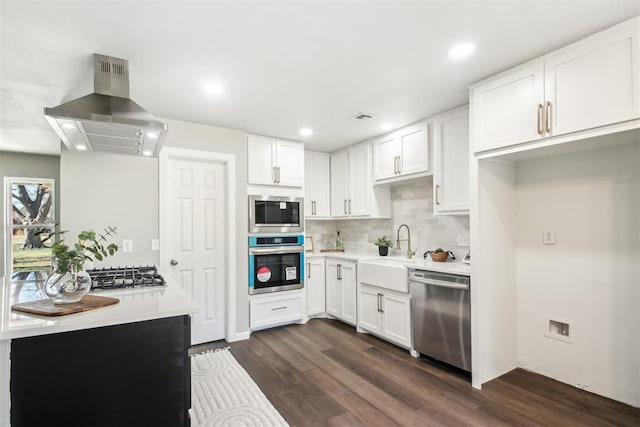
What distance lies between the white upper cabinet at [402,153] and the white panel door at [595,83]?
1.32m

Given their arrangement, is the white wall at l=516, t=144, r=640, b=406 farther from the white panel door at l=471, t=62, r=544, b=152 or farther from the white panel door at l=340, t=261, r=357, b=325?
the white panel door at l=340, t=261, r=357, b=325

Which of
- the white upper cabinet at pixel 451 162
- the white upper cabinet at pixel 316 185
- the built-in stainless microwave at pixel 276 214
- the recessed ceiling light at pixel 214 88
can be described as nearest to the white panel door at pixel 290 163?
the built-in stainless microwave at pixel 276 214

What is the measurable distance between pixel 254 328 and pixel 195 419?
1.68 meters

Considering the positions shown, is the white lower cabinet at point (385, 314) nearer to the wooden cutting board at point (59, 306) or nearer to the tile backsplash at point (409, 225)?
the tile backsplash at point (409, 225)

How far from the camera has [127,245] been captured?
119 inches

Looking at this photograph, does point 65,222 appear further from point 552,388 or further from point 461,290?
point 552,388

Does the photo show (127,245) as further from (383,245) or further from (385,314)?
(383,245)

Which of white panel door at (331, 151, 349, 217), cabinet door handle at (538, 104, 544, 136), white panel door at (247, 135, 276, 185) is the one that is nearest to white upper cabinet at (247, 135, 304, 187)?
white panel door at (247, 135, 276, 185)

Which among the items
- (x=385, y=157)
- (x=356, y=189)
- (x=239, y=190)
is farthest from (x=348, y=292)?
(x=239, y=190)

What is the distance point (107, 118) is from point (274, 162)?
2.26 meters

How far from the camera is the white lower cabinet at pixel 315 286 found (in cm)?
424

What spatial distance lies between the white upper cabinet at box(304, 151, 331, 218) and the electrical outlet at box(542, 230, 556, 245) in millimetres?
2737

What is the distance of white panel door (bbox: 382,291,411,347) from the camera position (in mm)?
3119

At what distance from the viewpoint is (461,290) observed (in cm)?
257
